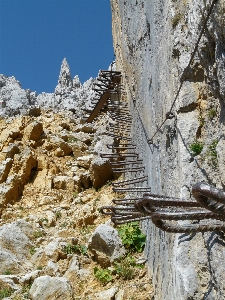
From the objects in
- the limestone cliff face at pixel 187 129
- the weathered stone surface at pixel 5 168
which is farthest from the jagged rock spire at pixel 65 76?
the limestone cliff face at pixel 187 129

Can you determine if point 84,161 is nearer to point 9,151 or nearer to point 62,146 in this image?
point 62,146

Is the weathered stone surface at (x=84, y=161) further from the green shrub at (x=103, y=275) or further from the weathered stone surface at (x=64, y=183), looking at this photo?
the green shrub at (x=103, y=275)

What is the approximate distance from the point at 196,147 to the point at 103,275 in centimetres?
443

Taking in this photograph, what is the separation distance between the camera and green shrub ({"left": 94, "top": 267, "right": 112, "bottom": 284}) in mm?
7089

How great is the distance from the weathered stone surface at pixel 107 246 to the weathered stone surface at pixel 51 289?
938mm

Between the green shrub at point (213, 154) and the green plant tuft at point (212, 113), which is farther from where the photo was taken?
the green plant tuft at point (212, 113)

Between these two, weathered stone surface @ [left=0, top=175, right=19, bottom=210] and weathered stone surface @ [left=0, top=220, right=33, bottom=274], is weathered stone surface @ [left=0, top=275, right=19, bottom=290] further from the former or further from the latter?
weathered stone surface @ [left=0, top=175, right=19, bottom=210]

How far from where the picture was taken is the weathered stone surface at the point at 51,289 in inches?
261

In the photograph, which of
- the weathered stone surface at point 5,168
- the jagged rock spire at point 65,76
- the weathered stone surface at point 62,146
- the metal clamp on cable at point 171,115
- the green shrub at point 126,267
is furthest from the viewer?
the jagged rock spire at point 65,76

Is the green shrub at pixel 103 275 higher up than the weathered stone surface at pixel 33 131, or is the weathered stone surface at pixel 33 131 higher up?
the weathered stone surface at pixel 33 131

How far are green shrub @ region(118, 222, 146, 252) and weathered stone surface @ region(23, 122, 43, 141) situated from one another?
812cm

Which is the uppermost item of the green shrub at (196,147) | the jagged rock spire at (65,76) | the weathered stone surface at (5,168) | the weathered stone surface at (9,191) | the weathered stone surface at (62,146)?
the jagged rock spire at (65,76)

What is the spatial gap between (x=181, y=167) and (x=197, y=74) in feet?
3.16

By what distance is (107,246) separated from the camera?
7523mm
